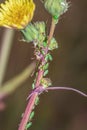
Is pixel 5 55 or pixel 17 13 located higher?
pixel 17 13

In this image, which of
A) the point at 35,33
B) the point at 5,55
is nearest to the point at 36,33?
the point at 35,33

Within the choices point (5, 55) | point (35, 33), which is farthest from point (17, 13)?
point (5, 55)

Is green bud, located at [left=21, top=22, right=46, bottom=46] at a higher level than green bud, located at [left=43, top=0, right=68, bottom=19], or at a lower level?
lower

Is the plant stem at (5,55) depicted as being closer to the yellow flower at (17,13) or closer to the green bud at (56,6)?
the yellow flower at (17,13)

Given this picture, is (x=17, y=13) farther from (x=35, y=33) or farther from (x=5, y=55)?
(x=5, y=55)

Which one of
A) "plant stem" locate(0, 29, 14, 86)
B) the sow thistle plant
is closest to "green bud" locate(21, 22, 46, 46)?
the sow thistle plant

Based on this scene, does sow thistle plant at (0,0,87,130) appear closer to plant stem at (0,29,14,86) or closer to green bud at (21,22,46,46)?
green bud at (21,22,46,46)

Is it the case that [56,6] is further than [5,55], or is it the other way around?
[5,55]

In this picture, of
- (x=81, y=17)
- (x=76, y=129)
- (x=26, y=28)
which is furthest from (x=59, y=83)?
(x=26, y=28)
